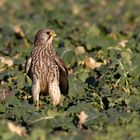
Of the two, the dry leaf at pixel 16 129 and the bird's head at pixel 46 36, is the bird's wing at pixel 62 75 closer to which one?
the bird's head at pixel 46 36

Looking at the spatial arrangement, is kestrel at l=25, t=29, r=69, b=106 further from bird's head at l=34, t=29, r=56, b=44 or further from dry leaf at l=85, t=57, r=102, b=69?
dry leaf at l=85, t=57, r=102, b=69

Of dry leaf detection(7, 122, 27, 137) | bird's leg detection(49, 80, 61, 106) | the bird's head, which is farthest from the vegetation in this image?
the bird's head

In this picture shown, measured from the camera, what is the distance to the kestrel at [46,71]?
10.2m

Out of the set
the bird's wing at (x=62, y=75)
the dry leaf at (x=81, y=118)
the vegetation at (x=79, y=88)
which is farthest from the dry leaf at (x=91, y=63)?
the dry leaf at (x=81, y=118)

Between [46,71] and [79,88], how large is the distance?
50cm

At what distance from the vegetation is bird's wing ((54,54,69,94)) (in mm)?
129

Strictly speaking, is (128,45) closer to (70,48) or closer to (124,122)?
(70,48)

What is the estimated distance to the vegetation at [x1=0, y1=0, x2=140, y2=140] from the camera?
8.12 m

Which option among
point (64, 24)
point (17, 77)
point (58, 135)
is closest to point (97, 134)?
point (58, 135)

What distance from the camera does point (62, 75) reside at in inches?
408

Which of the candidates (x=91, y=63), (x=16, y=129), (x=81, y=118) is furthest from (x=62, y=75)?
(x=16, y=129)

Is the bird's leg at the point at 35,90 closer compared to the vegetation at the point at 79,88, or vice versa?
the vegetation at the point at 79,88

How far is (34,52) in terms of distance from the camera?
10.3m

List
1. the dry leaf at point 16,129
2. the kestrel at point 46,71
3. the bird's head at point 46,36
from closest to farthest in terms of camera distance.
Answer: the dry leaf at point 16,129
the kestrel at point 46,71
the bird's head at point 46,36
